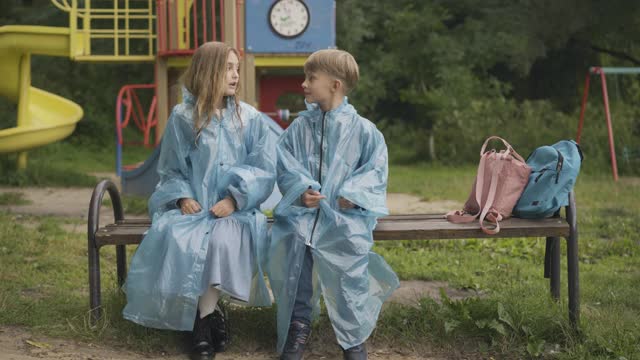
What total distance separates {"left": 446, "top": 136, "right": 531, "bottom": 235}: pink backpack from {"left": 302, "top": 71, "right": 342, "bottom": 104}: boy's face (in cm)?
69

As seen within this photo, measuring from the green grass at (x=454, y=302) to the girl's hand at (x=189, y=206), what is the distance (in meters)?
0.52

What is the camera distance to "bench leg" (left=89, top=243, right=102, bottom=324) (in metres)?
3.66

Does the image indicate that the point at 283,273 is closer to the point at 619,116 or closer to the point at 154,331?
the point at 154,331

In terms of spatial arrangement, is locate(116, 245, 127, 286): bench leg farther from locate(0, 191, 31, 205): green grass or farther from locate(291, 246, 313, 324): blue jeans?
locate(0, 191, 31, 205): green grass

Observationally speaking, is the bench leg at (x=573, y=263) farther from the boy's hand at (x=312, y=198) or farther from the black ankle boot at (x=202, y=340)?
the black ankle boot at (x=202, y=340)

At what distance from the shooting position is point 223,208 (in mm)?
3564

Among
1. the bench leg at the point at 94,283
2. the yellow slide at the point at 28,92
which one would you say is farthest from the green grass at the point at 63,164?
the bench leg at the point at 94,283

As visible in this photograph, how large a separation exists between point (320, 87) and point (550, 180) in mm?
1014

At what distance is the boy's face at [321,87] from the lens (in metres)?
3.63

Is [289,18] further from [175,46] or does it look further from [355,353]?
[355,353]

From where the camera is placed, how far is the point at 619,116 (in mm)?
13828

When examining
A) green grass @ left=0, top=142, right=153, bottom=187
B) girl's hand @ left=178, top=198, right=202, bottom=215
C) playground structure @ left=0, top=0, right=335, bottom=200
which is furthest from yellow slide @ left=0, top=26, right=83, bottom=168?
girl's hand @ left=178, top=198, right=202, bottom=215

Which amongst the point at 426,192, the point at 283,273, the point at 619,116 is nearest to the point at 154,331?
the point at 283,273

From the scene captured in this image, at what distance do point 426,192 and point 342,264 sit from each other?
20.5 ft
